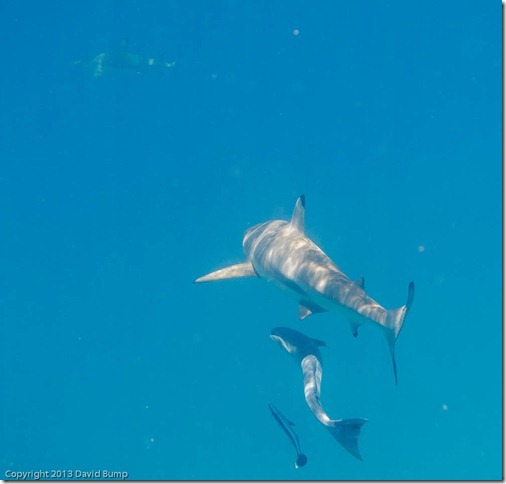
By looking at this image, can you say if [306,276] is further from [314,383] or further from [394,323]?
[314,383]

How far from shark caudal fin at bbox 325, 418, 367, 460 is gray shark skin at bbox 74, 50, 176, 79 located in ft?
78.0

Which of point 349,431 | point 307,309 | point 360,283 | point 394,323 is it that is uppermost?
point 307,309

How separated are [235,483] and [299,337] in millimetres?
3162

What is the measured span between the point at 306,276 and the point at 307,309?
2.17ft

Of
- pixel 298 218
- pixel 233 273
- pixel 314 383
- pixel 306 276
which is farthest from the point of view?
pixel 233 273

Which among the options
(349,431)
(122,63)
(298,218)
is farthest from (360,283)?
(122,63)

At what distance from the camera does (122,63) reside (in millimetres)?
26812

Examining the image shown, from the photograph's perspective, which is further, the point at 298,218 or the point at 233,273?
the point at 233,273

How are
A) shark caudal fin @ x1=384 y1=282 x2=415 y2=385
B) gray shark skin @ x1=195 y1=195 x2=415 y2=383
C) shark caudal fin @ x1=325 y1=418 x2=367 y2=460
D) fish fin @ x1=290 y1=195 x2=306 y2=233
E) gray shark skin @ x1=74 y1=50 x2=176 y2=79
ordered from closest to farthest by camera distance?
shark caudal fin @ x1=384 y1=282 x2=415 y2=385
gray shark skin @ x1=195 y1=195 x2=415 y2=383
shark caudal fin @ x1=325 y1=418 x2=367 y2=460
fish fin @ x1=290 y1=195 x2=306 y2=233
gray shark skin @ x1=74 y1=50 x2=176 y2=79

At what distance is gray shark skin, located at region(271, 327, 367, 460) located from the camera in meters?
7.22

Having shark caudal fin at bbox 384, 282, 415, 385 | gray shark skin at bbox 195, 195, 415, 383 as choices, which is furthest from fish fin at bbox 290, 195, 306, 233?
shark caudal fin at bbox 384, 282, 415, 385

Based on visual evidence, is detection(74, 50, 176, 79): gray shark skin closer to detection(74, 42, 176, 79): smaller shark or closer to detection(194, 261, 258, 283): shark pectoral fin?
detection(74, 42, 176, 79): smaller shark

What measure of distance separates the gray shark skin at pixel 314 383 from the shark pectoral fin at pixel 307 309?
161 cm

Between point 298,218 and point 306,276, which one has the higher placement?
point 298,218
